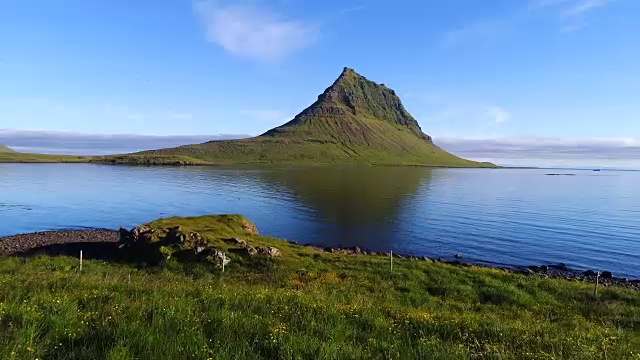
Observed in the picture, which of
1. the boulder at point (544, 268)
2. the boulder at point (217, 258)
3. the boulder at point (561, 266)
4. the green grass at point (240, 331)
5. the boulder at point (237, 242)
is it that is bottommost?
the boulder at point (561, 266)

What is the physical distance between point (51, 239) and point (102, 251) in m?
14.2

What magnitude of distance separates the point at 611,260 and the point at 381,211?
4291 centimetres

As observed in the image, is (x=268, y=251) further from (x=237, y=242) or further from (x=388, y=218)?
→ (x=388, y=218)

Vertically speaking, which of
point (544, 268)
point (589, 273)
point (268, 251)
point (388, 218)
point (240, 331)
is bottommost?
point (589, 273)

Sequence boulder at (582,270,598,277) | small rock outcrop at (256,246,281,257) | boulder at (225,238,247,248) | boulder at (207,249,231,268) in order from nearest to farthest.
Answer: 1. boulder at (207,249,231,268)
2. small rock outcrop at (256,246,281,257)
3. boulder at (225,238,247,248)
4. boulder at (582,270,598,277)

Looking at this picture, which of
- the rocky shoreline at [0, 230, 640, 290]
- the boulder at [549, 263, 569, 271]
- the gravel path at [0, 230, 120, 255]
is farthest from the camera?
the gravel path at [0, 230, 120, 255]

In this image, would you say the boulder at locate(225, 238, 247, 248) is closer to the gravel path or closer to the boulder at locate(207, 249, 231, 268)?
the boulder at locate(207, 249, 231, 268)

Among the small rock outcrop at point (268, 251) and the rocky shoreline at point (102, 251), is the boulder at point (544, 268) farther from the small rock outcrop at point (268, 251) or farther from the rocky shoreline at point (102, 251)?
the small rock outcrop at point (268, 251)

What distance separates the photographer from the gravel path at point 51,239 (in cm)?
4721

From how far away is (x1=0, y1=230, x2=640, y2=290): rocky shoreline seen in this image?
4234cm

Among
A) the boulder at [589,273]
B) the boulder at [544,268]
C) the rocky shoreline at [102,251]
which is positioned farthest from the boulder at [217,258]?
the boulder at [589,273]

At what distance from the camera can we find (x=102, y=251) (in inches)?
1740

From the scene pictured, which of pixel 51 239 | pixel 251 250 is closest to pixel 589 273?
pixel 251 250

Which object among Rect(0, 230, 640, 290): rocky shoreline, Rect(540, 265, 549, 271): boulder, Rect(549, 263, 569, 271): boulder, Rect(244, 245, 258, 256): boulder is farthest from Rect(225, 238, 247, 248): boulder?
Rect(549, 263, 569, 271): boulder
